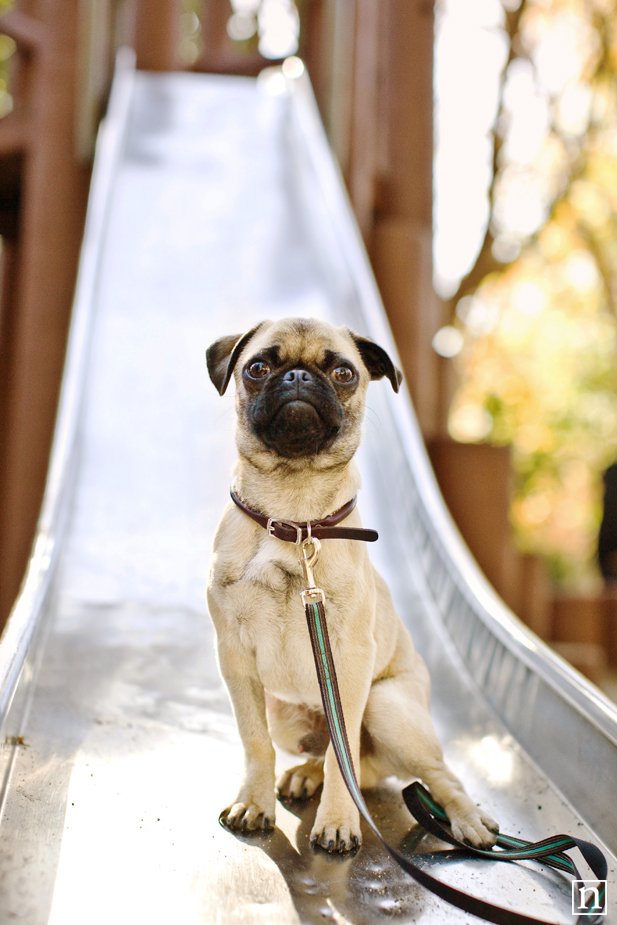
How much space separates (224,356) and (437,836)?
1.33 m

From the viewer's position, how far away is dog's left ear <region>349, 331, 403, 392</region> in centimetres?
200

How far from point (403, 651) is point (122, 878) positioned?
3.12 feet

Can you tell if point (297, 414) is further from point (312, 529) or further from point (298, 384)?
point (312, 529)

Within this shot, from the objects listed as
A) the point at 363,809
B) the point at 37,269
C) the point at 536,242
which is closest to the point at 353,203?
the point at 37,269

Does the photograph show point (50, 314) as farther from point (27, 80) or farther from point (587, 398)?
point (587, 398)

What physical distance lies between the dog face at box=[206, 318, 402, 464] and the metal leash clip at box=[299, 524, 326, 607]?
0.69 ft

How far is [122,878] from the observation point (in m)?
1.59

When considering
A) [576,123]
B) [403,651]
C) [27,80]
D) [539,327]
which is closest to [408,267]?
[27,80]

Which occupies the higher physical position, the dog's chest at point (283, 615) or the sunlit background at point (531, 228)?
the sunlit background at point (531, 228)

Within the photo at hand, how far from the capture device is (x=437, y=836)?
1.85 metres

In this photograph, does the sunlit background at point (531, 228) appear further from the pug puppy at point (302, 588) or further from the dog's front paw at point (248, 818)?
the dog's front paw at point (248, 818)

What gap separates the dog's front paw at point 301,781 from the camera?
2051 mm

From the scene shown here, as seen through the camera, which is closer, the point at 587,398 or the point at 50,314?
the point at 50,314

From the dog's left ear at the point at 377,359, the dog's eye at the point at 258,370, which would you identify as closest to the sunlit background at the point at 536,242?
the dog's left ear at the point at 377,359
